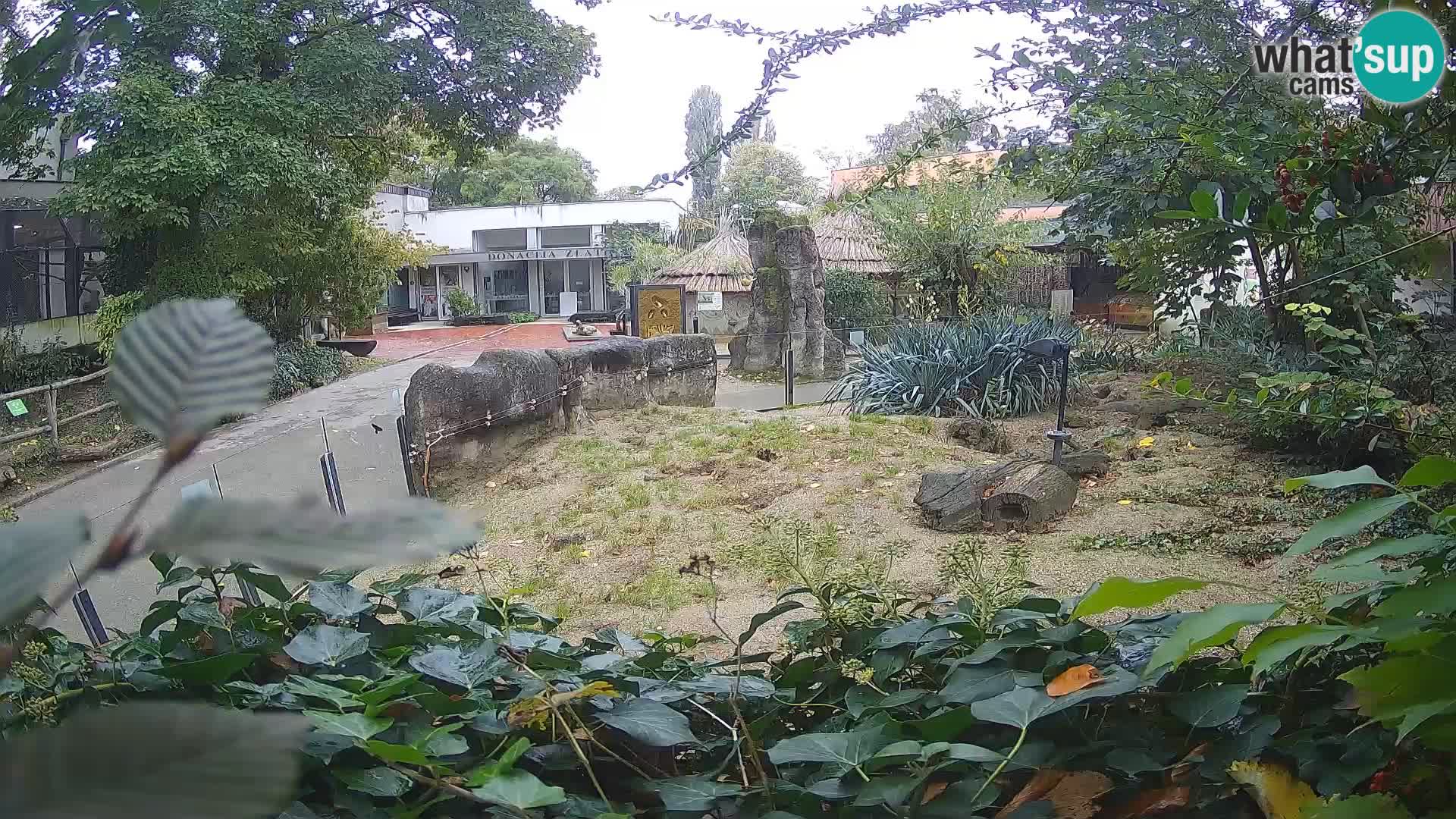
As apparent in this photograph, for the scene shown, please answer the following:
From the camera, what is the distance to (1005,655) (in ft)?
4.04

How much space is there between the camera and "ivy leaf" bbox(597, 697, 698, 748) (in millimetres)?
1095

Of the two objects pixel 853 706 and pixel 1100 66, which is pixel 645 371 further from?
pixel 853 706

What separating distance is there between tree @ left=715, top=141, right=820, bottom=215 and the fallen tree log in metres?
21.6

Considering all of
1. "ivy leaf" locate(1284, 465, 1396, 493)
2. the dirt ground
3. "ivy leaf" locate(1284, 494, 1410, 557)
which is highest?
"ivy leaf" locate(1284, 465, 1396, 493)

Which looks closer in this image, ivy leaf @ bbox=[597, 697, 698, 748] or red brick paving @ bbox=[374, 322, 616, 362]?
ivy leaf @ bbox=[597, 697, 698, 748]

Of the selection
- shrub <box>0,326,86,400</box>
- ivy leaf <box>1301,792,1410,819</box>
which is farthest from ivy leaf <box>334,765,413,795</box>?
shrub <box>0,326,86,400</box>

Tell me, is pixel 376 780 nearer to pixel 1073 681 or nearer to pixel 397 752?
pixel 397 752

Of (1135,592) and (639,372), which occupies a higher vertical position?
(1135,592)

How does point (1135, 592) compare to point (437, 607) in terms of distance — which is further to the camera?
point (437, 607)

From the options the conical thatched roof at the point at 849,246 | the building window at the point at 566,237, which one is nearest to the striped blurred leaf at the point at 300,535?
the conical thatched roof at the point at 849,246

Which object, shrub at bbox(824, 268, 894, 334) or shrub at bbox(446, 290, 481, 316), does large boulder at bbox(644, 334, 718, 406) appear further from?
shrub at bbox(446, 290, 481, 316)

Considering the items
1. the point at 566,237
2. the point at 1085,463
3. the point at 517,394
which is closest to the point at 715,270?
the point at 566,237

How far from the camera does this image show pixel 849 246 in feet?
59.7

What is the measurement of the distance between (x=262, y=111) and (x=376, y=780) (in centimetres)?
870
